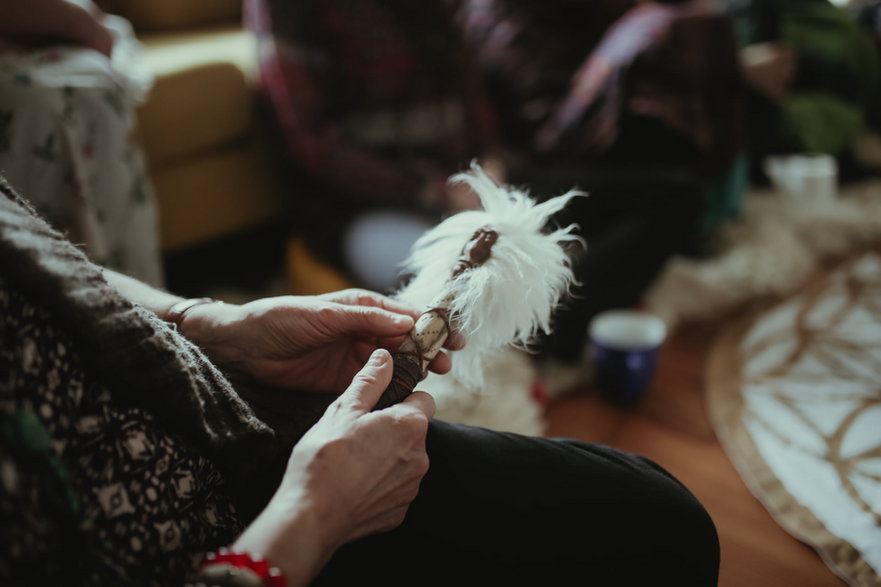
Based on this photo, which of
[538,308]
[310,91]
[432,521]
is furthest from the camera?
[310,91]

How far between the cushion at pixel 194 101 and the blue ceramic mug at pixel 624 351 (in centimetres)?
94

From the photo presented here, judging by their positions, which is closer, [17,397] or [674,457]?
[17,397]

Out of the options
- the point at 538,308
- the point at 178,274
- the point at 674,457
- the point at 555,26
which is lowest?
the point at 674,457

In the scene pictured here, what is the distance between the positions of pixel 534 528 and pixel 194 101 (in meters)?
1.17

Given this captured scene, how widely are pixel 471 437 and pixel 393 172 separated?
2.73 ft

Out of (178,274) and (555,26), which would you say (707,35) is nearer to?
(555,26)

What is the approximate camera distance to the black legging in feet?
1.65

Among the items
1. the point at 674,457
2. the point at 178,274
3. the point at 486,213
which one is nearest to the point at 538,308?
the point at 486,213

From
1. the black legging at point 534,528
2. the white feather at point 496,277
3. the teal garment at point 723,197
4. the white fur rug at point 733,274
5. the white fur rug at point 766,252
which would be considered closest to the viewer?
the black legging at point 534,528

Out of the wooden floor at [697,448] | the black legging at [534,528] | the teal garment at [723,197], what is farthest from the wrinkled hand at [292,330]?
the teal garment at [723,197]

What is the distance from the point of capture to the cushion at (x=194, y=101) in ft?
4.10

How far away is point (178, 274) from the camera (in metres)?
1.56

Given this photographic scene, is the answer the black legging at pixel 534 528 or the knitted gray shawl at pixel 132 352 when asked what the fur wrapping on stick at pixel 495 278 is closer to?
the black legging at pixel 534 528

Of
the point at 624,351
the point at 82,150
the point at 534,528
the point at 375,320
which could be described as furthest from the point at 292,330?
the point at 624,351
